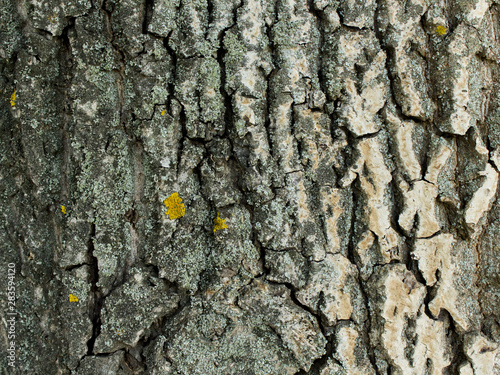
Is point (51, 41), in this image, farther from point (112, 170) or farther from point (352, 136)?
point (352, 136)

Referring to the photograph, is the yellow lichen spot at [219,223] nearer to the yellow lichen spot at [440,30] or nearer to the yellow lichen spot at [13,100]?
the yellow lichen spot at [13,100]

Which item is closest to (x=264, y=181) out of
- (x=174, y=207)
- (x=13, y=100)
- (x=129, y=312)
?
(x=174, y=207)

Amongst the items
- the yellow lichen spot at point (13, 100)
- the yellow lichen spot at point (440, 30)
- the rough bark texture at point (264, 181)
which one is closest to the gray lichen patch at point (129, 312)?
the rough bark texture at point (264, 181)

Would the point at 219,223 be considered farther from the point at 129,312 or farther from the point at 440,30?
the point at 440,30

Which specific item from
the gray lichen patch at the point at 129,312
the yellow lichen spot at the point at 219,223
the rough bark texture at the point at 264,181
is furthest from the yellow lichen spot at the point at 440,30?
the gray lichen patch at the point at 129,312

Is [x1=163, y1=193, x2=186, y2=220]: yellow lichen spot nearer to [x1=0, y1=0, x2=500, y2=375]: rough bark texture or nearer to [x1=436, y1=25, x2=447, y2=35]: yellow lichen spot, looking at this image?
[x1=0, y1=0, x2=500, y2=375]: rough bark texture

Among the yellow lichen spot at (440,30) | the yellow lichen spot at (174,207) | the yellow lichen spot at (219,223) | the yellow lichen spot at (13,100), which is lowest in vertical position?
the yellow lichen spot at (219,223)

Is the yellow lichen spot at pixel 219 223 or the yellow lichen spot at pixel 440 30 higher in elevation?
the yellow lichen spot at pixel 440 30

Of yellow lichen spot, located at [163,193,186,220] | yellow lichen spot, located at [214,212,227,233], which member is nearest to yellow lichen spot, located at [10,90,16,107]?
yellow lichen spot, located at [163,193,186,220]

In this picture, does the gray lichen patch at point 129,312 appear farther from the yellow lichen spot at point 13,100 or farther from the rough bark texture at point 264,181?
the yellow lichen spot at point 13,100
